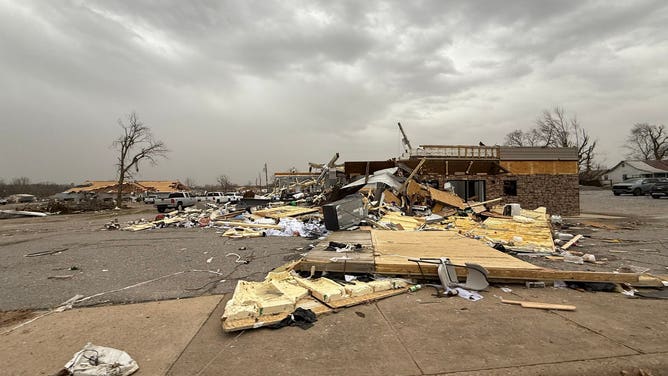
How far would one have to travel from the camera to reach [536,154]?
68.8 ft

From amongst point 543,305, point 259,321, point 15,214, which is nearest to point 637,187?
point 543,305

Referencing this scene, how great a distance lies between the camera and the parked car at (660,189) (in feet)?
97.4

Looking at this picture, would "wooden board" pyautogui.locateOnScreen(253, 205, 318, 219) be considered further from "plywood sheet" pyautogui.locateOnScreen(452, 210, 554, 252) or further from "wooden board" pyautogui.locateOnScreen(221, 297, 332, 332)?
"wooden board" pyautogui.locateOnScreen(221, 297, 332, 332)

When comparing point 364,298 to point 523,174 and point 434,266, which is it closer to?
point 434,266

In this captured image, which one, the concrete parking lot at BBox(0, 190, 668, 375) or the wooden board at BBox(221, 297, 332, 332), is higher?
the wooden board at BBox(221, 297, 332, 332)

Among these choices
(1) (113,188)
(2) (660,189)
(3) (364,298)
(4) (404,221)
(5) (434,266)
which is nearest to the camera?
(3) (364,298)

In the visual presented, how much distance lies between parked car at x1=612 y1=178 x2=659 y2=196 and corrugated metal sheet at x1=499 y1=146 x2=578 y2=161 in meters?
19.7

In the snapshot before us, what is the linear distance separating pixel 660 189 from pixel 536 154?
19.2 meters

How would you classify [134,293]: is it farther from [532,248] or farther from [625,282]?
[532,248]

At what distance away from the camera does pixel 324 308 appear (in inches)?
162

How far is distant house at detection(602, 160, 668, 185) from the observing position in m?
52.6

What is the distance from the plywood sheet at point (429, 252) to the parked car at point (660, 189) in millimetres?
34386

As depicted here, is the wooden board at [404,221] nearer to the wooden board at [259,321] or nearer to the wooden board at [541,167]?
the wooden board at [259,321]

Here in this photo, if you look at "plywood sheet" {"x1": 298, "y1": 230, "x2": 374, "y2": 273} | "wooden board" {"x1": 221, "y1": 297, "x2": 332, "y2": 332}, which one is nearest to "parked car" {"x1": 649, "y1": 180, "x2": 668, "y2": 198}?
"plywood sheet" {"x1": 298, "y1": 230, "x2": 374, "y2": 273}
